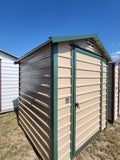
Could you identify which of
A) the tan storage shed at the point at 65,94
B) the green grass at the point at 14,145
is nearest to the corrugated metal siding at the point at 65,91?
the tan storage shed at the point at 65,94

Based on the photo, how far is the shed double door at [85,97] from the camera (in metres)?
1.82

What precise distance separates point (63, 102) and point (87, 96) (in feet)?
3.09

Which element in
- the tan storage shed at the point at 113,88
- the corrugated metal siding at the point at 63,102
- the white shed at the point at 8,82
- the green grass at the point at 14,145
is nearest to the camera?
the corrugated metal siding at the point at 63,102

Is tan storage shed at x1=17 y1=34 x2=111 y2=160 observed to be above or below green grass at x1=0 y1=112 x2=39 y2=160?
above

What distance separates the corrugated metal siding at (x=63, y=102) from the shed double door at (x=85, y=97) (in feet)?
0.61

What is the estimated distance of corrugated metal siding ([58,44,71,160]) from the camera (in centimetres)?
148

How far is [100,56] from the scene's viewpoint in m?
2.62

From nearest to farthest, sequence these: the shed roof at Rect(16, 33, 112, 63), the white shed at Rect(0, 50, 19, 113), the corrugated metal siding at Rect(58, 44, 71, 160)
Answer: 1. the shed roof at Rect(16, 33, 112, 63)
2. the corrugated metal siding at Rect(58, 44, 71, 160)
3. the white shed at Rect(0, 50, 19, 113)

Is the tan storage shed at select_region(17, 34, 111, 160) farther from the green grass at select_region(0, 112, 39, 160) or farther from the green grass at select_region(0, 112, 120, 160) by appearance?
the green grass at select_region(0, 112, 39, 160)

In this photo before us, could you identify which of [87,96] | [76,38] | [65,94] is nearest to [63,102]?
[65,94]

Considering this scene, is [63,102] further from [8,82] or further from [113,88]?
[8,82]

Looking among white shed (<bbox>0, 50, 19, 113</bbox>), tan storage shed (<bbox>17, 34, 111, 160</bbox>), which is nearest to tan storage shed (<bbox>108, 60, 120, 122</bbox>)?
tan storage shed (<bbox>17, 34, 111, 160</bbox>)

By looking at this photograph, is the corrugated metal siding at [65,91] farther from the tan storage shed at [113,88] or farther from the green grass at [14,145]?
the tan storage shed at [113,88]

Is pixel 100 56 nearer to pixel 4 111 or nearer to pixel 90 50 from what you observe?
pixel 90 50
